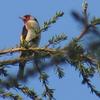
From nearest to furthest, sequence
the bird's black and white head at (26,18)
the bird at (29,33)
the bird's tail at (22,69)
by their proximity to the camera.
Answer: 1. the bird's tail at (22,69)
2. the bird at (29,33)
3. the bird's black and white head at (26,18)

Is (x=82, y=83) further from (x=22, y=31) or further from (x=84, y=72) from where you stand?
(x=22, y=31)

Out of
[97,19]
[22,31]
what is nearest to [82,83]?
[97,19]

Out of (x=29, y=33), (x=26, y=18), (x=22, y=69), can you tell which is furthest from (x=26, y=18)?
(x=22, y=69)

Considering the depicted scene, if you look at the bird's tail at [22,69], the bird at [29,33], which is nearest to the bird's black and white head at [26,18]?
the bird at [29,33]

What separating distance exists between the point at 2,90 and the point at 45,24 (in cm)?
76

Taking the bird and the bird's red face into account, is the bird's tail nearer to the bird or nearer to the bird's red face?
the bird

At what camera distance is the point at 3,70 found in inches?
146

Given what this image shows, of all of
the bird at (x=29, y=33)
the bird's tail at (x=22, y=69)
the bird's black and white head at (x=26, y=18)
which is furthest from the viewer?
the bird's black and white head at (x=26, y=18)

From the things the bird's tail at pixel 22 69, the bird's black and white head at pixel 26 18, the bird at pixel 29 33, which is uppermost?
the bird's black and white head at pixel 26 18

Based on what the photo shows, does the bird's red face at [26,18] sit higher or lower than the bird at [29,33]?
higher

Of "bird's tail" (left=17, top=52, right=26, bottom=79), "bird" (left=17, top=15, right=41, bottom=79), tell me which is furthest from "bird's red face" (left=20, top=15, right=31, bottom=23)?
"bird's tail" (left=17, top=52, right=26, bottom=79)

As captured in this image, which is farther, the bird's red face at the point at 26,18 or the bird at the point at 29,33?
the bird's red face at the point at 26,18

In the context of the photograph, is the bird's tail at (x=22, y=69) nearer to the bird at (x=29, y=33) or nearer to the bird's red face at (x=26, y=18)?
the bird at (x=29, y=33)

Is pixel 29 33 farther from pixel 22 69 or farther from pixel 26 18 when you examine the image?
pixel 22 69
